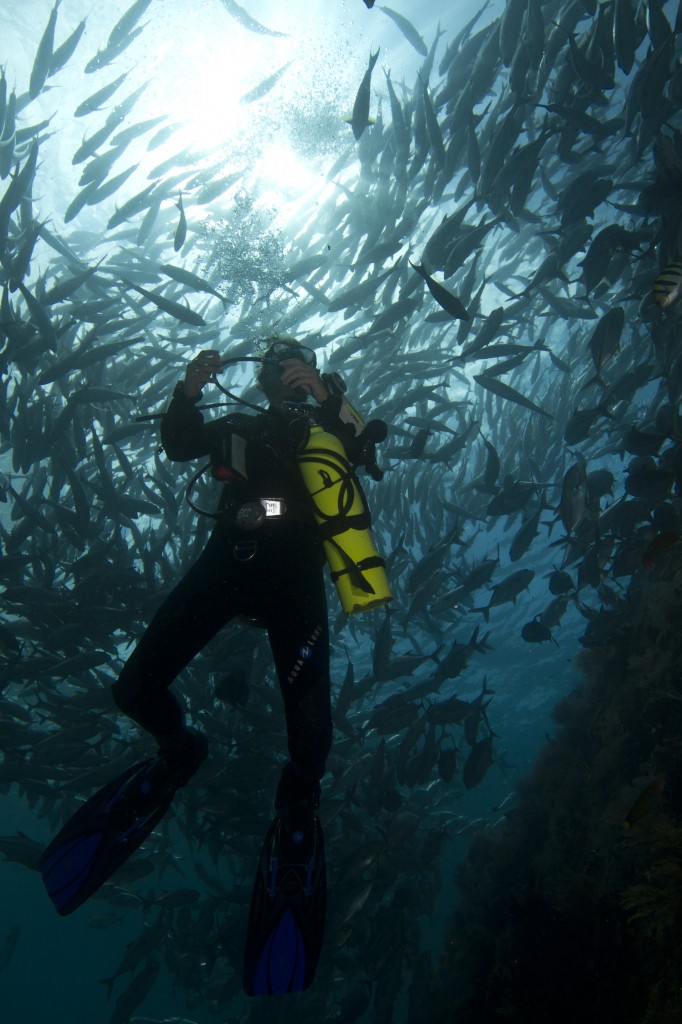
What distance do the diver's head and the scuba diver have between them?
0.47 meters

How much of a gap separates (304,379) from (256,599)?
1561mm

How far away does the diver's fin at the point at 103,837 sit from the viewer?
2764mm

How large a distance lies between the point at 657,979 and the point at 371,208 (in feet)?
31.9

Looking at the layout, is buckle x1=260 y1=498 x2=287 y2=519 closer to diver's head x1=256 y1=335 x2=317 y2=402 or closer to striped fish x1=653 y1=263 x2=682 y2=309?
diver's head x1=256 y1=335 x2=317 y2=402

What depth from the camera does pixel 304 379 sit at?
135 inches

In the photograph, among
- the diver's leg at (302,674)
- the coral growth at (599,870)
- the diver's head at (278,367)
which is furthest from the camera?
the coral growth at (599,870)

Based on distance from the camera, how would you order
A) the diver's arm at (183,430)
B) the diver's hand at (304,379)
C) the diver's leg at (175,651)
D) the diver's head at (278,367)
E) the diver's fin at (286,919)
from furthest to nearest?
the diver's head at (278,367), the diver's hand at (304,379), the diver's arm at (183,430), the diver's leg at (175,651), the diver's fin at (286,919)

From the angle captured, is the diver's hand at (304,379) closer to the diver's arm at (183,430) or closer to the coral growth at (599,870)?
the diver's arm at (183,430)

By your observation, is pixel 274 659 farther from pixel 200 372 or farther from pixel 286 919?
pixel 200 372

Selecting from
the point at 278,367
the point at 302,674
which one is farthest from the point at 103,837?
the point at 278,367

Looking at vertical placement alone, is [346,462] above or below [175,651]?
above

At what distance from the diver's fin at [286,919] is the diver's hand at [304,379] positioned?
2.68 m

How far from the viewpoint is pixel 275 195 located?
984 cm

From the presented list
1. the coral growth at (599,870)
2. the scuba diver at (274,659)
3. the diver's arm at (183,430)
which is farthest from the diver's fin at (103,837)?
the coral growth at (599,870)
